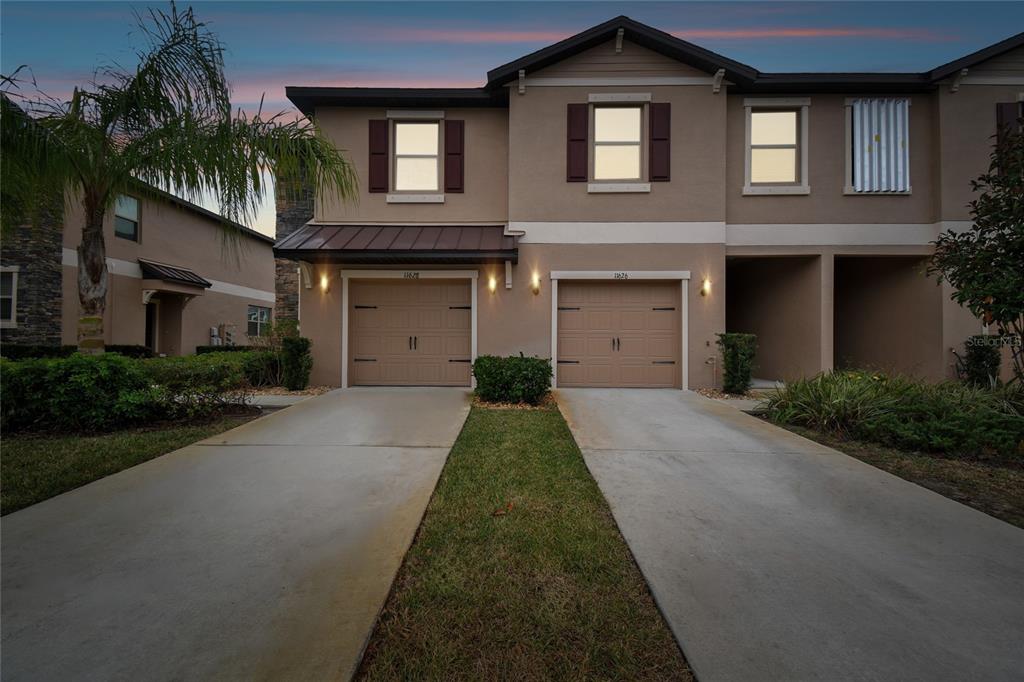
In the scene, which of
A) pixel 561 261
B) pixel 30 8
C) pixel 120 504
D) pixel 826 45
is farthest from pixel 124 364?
pixel 826 45

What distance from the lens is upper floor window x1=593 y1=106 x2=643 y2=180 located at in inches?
347

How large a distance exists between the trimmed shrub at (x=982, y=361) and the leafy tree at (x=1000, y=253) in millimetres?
3763

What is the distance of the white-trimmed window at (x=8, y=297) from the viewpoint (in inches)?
436

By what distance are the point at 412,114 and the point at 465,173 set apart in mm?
1768

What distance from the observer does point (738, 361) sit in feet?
26.0

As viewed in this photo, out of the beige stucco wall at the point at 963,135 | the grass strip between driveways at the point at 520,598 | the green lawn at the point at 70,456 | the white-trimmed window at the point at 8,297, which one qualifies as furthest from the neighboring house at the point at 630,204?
the white-trimmed window at the point at 8,297

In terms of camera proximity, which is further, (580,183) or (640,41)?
(580,183)

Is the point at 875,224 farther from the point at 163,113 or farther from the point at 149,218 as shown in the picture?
the point at 149,218

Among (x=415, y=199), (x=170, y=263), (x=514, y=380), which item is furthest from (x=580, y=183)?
(x=170, y=263)

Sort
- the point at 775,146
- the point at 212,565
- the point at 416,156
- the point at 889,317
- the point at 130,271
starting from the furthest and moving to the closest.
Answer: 1. the point at 130,271
2. the point at 889,317
3. the point at 416,156
4. the point at 775,146
5. the point at 212,565

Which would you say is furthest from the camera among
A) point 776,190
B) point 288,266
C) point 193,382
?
point 288,266

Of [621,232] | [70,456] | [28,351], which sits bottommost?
[70,456]

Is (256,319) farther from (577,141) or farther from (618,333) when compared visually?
(618,333)

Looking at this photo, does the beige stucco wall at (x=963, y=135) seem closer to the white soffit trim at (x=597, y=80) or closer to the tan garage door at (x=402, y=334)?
the white soffit trim at (x=597, y=80)
